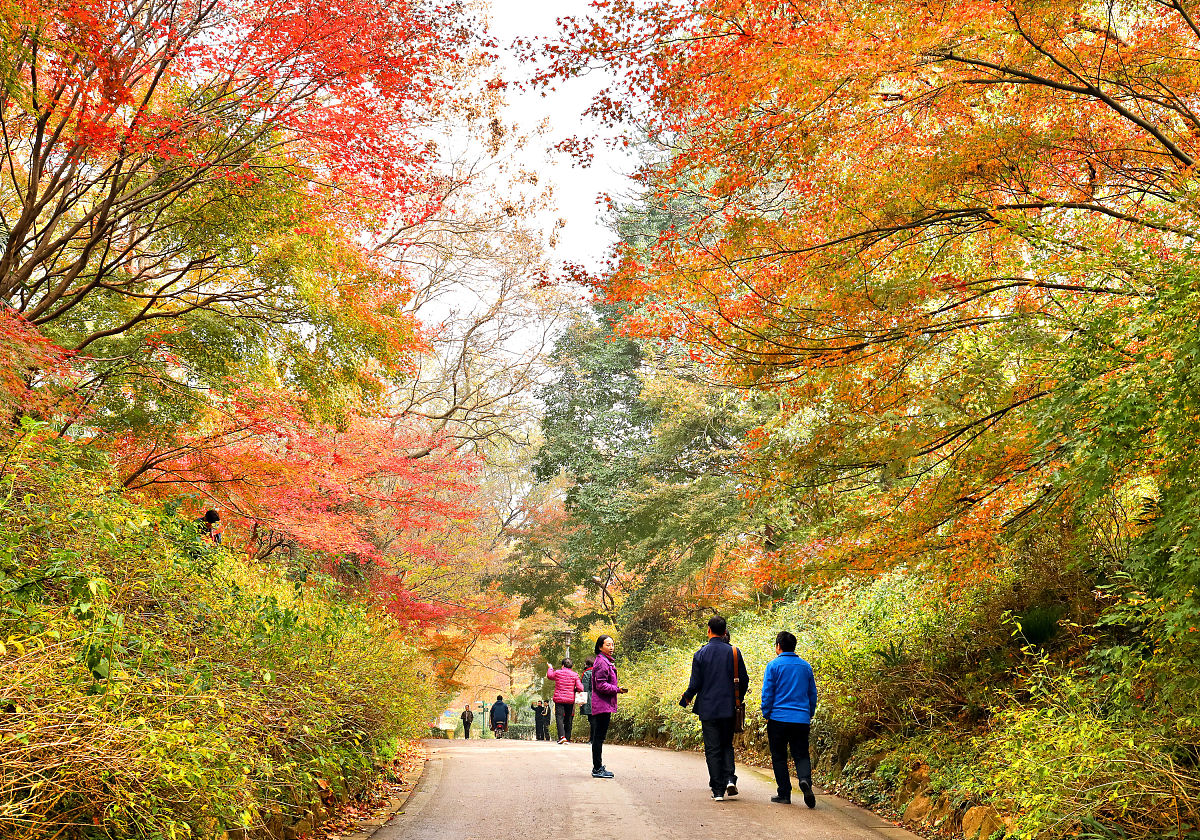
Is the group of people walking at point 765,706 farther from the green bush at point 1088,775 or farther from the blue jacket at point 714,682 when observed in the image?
the green bush at point 1088,775

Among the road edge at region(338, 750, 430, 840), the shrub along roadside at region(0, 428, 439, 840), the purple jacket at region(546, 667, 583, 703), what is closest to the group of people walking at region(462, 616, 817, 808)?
the road edge at region(338, 750, 430, 840)

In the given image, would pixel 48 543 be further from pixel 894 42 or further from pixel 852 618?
pixel 852 618

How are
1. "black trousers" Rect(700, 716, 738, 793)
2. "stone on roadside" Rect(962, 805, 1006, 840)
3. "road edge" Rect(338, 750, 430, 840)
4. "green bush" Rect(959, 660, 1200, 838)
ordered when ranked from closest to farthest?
"green bush" Rect(959, 660, 1200, 838) < "stone on roadside" Rect(962, 805, 1006, 840) < "road edge" Rect(338, 750, 430, 840) < "black trousers" Rect(700, 716, 738, 793)

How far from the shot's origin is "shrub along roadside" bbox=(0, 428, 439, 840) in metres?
3.57

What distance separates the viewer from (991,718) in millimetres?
7285

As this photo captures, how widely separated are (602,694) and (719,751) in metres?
2.52

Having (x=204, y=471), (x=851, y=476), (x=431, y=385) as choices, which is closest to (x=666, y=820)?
(x=851, y=476)

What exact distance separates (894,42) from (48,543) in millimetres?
6270

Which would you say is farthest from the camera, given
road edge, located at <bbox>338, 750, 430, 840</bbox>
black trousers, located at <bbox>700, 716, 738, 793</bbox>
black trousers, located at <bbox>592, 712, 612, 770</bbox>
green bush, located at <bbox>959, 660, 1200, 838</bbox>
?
black trousers, located at <bbox>592, 712, 612, 770</bbox>

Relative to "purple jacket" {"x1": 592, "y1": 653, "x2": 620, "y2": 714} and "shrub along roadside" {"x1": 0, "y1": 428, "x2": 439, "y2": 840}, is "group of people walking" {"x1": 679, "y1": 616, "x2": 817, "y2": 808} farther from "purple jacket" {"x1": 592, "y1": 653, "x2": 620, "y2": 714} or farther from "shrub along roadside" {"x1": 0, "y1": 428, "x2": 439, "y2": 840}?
"shrub along roadside" {"x1": 0, "y1": 428, "x2": 439, "y2": 840}

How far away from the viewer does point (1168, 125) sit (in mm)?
7367

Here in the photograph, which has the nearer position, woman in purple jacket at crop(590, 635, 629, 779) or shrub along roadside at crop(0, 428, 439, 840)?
shrub along roadside at crop(0, 428, 439, 840)

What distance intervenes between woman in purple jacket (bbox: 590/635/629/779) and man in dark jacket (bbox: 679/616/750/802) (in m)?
1.87

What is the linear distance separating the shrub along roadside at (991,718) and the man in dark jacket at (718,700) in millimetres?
1321
